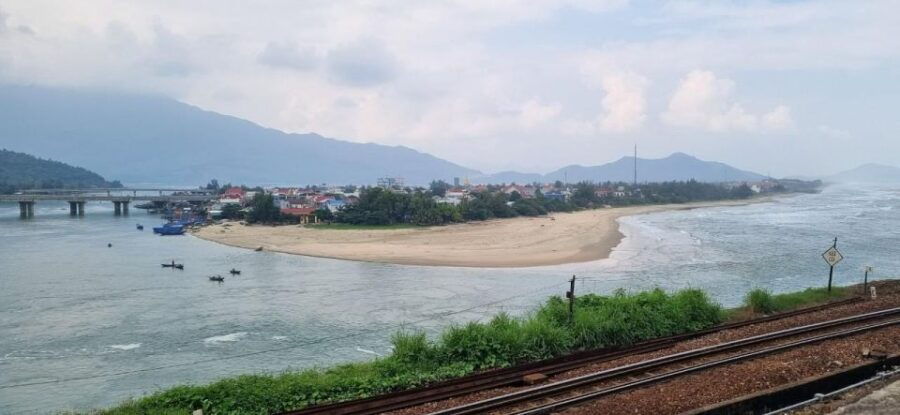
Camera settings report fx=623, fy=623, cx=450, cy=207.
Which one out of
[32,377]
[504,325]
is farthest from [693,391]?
[32,377]

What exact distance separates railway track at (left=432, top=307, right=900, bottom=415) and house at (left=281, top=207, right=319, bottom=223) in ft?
158

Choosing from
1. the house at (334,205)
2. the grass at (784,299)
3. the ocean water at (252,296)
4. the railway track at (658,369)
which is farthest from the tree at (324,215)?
the railway track at (658,369)

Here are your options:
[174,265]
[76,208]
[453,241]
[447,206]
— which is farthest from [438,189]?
[174,265]

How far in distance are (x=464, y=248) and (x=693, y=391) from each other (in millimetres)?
30689

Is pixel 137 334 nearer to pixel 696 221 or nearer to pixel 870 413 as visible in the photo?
pixel 870 413

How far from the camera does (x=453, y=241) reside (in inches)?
1672

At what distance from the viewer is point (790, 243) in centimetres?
4025

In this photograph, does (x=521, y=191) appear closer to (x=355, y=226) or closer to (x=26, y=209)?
(x=355, y=226)

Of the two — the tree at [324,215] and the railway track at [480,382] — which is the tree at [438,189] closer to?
Result: the tree at [324,215]

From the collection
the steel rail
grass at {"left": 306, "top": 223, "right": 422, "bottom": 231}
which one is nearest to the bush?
the steel rail

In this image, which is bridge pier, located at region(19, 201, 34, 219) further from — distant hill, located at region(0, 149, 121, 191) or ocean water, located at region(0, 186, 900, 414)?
distant hill, located at region(0, 149, 121, 191)

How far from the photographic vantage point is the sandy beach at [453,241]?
34.9 metres

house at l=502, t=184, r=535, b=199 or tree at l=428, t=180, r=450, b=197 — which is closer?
house at l=502, t=184, r=535, b=199

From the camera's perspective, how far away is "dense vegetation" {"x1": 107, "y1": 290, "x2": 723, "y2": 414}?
31.4 feet
